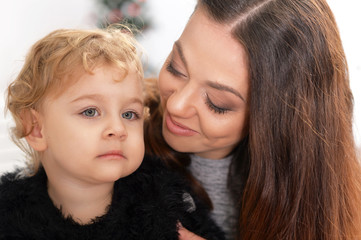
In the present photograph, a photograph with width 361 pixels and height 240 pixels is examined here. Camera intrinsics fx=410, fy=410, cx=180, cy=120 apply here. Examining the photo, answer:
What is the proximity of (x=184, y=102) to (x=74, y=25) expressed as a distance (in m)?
1.80

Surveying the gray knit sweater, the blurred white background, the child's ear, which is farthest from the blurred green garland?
the child's ear

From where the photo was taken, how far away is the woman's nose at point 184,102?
1368 millimetres

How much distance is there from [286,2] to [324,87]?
320 millimetres

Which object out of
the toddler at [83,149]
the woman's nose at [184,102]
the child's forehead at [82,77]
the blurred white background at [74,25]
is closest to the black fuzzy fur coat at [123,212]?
A: the toddler at [83,149]

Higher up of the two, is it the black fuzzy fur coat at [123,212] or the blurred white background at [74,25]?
the blurred white background at [74,25]

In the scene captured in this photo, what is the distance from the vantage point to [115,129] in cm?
119

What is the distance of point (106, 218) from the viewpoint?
1.33m

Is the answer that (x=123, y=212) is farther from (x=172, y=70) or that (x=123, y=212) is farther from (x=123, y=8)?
(x=123, y=8)

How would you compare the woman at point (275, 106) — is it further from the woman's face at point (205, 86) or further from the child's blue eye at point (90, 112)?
the child's blue eye at point (90, 112)

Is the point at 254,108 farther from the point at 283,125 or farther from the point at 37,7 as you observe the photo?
the point at 37,7

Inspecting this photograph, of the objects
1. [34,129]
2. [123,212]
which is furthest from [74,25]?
[123,212]

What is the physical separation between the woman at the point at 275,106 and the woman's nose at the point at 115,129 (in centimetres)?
23

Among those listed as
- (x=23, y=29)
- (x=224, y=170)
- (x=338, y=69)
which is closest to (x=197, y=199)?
(x=224, y=170)

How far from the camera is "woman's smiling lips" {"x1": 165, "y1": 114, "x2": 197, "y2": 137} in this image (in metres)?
1.48
